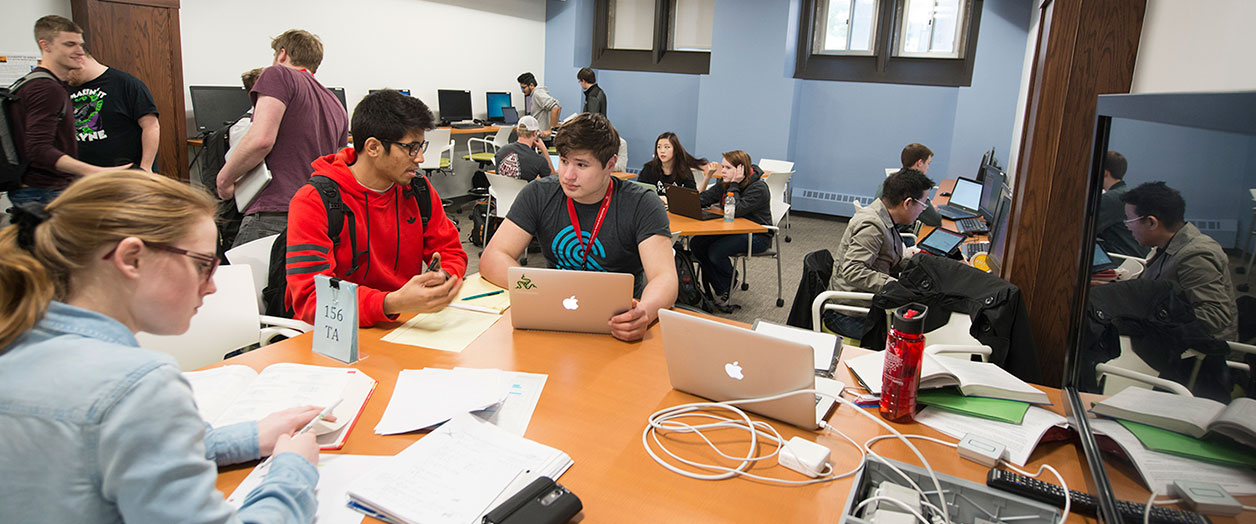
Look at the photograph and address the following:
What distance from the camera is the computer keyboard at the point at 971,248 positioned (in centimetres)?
388

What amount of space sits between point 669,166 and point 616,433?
4.07m

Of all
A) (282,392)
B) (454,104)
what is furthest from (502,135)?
(282,392)

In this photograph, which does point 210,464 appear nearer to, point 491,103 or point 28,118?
point 28,118

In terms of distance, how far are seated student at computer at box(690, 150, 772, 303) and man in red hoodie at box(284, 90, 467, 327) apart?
2553 millimetres

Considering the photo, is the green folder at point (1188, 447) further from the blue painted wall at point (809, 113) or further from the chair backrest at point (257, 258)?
the blue painted wall at point (809, 113)

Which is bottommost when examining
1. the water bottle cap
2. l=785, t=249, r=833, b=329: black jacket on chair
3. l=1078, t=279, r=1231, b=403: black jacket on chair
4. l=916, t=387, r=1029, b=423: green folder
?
l=785, t=249, r=833, b=329: black jacket on chair

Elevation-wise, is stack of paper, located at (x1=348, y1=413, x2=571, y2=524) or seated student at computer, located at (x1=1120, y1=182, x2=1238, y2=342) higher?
seated student at computer, located at (x1=1120, y1=182, x2=1238, y2=342)

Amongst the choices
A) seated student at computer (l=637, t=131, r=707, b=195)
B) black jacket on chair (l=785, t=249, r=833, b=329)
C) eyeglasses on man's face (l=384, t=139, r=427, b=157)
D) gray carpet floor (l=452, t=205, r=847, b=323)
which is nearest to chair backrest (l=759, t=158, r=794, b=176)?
gray carpet floor (l=452, t=205, r=847, b=323)

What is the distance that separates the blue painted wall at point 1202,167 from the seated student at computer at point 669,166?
419cm

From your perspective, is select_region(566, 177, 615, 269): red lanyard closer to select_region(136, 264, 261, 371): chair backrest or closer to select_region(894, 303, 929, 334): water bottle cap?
select_region(136, 264, 261, 371): chair backrest

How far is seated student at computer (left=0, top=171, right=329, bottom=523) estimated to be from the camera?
2.73ft

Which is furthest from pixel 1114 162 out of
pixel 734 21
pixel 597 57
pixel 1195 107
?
pixel 597 57

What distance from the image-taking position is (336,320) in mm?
1739

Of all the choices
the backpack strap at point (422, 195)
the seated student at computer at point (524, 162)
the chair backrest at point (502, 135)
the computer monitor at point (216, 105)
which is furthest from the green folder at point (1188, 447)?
the chair backrest at point (502, 135)
